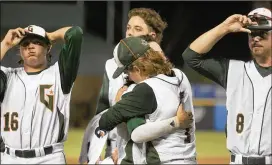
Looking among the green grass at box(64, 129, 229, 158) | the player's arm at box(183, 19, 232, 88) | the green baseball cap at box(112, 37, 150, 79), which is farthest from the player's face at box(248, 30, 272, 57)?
the green grass at box(64, 129, 229, 158)

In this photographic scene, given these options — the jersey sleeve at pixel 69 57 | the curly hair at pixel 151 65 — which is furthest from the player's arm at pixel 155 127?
the jersey sleeve at pixel 69 57

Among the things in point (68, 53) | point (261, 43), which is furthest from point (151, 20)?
point (261, 43)

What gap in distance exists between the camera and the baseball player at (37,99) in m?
2.52

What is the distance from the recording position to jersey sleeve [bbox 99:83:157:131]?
2090 millimetres

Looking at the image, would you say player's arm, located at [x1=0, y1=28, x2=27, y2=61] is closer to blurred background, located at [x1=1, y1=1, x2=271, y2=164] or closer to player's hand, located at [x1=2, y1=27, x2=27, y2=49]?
player's hand, located at [x1=2, y1=27, x2=27, y2=49]

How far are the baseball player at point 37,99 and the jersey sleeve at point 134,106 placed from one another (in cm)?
47

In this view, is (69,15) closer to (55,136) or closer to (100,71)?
(100,71)

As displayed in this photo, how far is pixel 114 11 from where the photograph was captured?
285 inches

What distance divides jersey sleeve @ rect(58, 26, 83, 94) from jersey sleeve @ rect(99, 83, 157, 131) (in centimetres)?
46

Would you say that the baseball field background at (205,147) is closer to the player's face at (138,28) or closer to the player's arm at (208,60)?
the player's face at (138,28)

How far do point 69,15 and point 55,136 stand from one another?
4419 millimetres

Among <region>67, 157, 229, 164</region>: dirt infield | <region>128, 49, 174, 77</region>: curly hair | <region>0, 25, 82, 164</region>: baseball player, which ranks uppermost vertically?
<region>128, 49, 174, 77</region>: curly hair

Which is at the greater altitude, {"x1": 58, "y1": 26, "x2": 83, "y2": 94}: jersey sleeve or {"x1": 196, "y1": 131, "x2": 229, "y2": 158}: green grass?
{"x1": 58, "y1": 26, "x2": 83, "y2": 94}: jersey sleeve

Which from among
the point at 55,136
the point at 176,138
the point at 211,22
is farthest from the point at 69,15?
the point at 176,138
